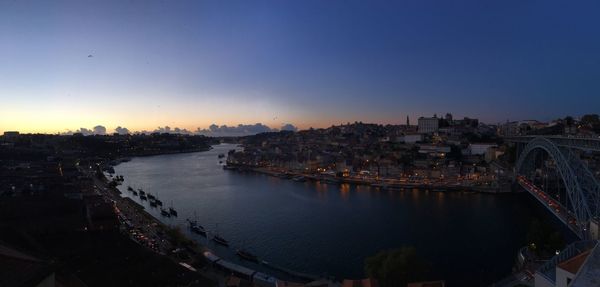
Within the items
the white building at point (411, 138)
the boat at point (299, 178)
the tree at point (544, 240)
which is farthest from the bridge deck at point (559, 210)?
the white building at point (411, 138)

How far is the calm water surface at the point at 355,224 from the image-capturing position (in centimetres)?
642

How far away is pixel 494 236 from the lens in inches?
302

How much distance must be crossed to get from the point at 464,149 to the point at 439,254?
16.8m

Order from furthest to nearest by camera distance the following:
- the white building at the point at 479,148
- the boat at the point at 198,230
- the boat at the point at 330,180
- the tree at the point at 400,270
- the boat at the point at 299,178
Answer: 1. the white building at the point at 479,148
2. the boat at the point at 299,178
3. the boat at the point at 330,180
4. the boat at the point at 198,230
5. the tree at the point at 400,270

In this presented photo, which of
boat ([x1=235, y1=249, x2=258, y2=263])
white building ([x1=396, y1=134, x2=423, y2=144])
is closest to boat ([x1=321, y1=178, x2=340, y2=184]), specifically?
boat ([x1=235, y1=249, x2=258, y2=263])

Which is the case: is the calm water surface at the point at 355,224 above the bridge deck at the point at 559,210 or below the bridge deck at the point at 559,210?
below

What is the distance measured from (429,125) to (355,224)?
24.2 metres

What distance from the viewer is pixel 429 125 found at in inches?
1232

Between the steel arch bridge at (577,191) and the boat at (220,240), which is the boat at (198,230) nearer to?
the boat at (220,240)

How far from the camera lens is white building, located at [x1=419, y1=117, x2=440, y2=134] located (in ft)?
101

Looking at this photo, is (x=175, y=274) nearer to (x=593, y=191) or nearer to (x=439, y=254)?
(x=439, y=254)

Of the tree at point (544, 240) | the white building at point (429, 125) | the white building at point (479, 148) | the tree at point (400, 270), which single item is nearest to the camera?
the tree at point (400, 270)

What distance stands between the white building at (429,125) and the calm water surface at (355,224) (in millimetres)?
17748

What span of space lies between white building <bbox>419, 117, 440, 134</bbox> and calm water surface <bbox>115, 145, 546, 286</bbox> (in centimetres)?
1775
